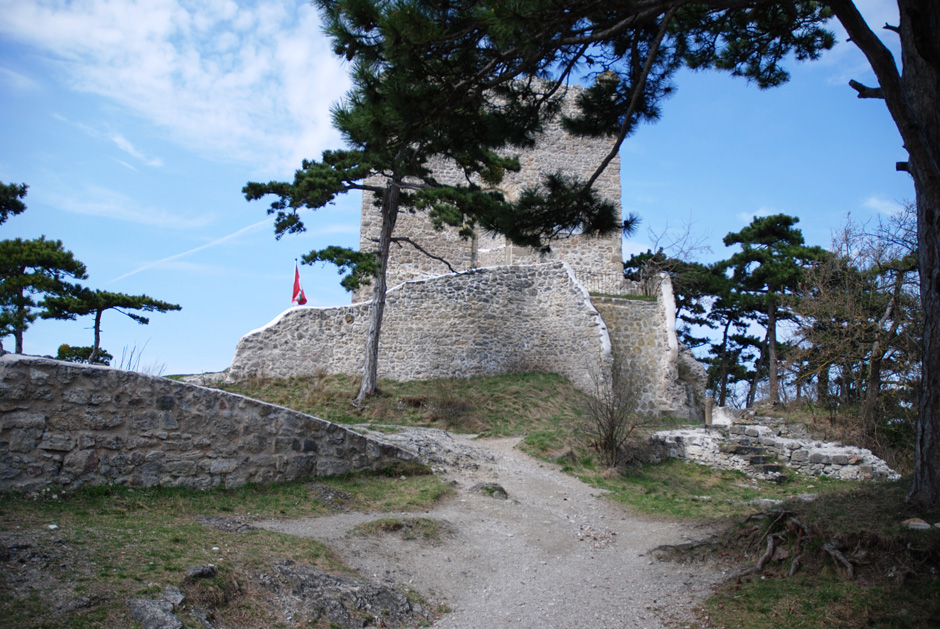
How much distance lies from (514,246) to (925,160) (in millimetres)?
15456

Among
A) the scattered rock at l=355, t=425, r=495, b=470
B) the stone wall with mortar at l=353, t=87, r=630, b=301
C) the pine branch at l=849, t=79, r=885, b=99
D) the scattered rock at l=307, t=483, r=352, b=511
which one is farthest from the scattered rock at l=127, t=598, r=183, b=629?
the stone wall with mortar at l=353, t=87, r=630, b=301

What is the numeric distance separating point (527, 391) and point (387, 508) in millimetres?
7939

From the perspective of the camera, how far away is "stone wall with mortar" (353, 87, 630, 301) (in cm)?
1988

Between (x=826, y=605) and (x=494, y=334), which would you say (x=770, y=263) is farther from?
(x=826, y=605)

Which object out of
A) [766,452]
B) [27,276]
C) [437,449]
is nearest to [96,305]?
[27,276]

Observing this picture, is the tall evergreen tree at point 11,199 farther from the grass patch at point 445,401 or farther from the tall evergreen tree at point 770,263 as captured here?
the tall evergreen tree at point 770,263

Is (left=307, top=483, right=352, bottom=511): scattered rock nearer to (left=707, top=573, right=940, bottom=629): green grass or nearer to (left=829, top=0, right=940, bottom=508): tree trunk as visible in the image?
(left=707, top=573, right=940, bottom=629): green grass

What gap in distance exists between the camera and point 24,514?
4.44 m

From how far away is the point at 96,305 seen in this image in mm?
16984

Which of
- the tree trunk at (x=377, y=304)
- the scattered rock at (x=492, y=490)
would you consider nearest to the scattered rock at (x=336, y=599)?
the scattered rock at (x=492, y=490)

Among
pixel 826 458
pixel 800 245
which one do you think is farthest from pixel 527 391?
pixel 800 245

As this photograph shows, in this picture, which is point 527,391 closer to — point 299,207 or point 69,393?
point 299,207

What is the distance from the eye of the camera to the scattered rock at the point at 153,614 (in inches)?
130

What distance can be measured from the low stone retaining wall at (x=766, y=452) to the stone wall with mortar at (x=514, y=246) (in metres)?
8.01
